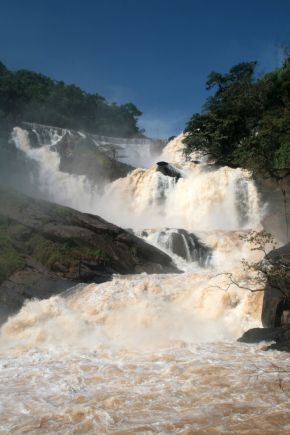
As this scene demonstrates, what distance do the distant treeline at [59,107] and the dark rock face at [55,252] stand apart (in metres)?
37.2

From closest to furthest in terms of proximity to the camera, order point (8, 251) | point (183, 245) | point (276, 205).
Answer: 1. point (8, 251)
2. point (183, 245)
3. point (276, 205)

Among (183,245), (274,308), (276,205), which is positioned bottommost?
(274,308)

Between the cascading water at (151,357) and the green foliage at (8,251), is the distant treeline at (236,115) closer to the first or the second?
the cascading water at (151,357)

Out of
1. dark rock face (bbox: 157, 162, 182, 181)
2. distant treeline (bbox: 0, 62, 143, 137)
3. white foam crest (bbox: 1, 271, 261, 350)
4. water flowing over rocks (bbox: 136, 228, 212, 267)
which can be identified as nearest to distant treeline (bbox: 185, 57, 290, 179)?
dark rock face (bbox: 157, 162, 182, 181)

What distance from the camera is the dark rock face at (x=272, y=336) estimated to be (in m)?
9.48

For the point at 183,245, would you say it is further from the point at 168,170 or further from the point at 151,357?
the point at 151,357

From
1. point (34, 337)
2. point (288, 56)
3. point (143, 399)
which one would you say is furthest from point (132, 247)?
point (288, 56)

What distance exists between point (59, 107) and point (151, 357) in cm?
5844

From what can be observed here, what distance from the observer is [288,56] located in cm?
3409

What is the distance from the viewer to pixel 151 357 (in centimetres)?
965

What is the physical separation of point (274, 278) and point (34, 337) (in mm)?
7375

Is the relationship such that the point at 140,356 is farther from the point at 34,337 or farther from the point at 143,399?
the point at 34,337

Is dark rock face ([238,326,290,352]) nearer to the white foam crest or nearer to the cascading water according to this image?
the cascading water

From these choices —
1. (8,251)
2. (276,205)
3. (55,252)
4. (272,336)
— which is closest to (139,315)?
(272,336)
